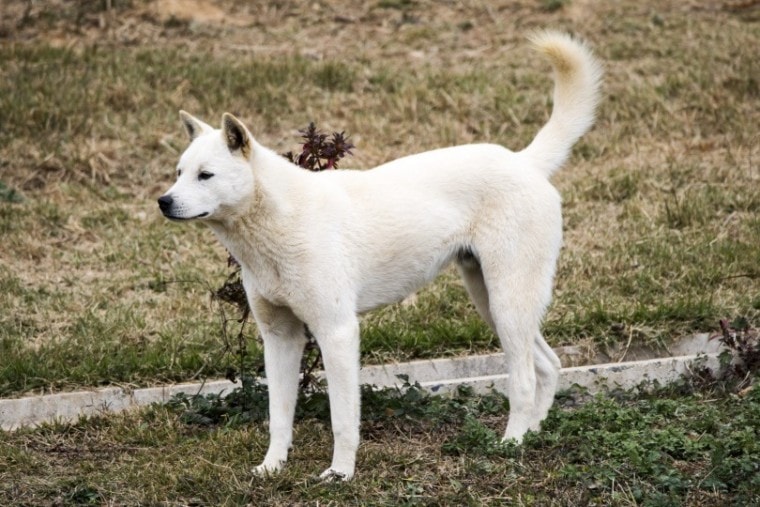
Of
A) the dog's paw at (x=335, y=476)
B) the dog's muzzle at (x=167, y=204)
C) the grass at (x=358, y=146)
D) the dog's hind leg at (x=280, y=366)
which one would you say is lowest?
the grass at (x=358, y=146)

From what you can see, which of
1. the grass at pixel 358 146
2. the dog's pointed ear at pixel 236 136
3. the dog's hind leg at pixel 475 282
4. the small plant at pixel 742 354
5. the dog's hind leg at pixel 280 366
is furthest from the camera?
the grass at pixel 358 146

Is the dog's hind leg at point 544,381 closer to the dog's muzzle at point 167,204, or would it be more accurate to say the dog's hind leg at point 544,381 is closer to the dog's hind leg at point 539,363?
the dog's hind leg at point 539,363

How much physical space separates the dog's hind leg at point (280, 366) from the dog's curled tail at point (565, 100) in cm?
141

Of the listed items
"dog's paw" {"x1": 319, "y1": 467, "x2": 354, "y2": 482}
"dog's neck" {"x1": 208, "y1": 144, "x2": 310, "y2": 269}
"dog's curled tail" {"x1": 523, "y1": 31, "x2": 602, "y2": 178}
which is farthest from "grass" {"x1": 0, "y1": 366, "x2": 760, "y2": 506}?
"dog's curled tail" {"x1": 523, "y1": 31, "x2": 602, "y2": 178}

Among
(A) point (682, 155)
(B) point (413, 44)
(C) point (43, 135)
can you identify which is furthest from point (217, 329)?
(B) point (413, 44)

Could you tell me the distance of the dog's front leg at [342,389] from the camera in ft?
15.7

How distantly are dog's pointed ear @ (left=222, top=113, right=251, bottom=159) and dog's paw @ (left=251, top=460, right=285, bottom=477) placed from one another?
4.35 feet

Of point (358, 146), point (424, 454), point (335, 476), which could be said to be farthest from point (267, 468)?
point (358, 146)

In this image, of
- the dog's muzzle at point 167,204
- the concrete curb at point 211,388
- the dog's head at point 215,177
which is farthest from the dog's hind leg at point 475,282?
the dog's muzzle at point 167,204

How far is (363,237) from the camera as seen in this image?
16.4 feet

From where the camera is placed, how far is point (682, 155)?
30.9 ft

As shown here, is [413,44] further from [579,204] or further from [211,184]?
[211,184]

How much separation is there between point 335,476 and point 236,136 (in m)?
1.47

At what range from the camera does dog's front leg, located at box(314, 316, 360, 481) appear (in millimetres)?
4777
